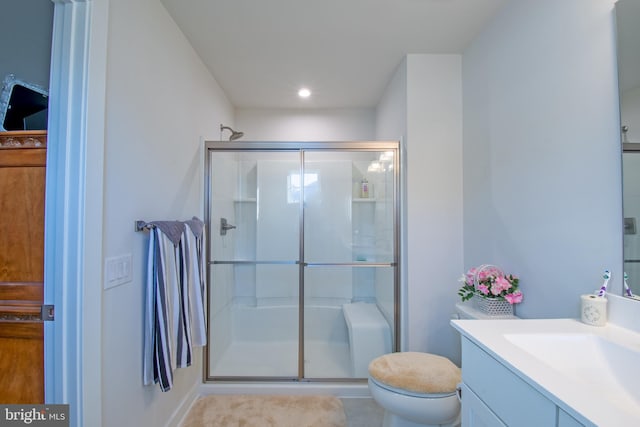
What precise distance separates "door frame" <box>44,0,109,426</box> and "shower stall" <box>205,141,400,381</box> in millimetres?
1155

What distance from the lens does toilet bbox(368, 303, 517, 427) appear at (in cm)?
128

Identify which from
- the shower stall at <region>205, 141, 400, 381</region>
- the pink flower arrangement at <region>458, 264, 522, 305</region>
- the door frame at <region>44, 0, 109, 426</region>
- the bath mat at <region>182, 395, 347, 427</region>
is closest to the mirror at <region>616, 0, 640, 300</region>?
the pink flower arrangement at <region>458, 264, 522, 305</region>

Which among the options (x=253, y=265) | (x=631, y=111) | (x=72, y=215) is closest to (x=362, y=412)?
(x=253, y=265)

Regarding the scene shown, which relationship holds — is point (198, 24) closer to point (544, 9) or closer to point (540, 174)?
point (544, 9)

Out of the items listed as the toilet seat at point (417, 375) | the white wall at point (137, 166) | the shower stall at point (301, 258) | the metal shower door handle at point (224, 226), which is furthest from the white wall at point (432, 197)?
the white wall at point (137, 166)

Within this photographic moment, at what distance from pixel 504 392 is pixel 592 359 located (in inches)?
14.8

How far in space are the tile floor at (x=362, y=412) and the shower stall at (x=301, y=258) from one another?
167 mm

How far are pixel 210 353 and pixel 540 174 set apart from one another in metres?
2.43

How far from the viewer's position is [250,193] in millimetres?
2465

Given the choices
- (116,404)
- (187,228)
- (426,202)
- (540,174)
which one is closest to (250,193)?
(187,228)

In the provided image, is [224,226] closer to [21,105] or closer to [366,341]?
[21,105]

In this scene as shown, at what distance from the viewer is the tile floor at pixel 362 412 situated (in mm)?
1760

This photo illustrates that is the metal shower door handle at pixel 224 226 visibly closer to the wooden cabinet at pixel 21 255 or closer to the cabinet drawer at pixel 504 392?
the wooden cabinet at pixel 21 255

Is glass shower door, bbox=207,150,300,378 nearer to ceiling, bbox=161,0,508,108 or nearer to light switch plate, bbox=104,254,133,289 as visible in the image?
ceiling, bbox=161,0,508,108
